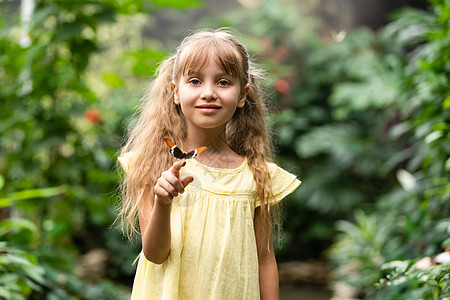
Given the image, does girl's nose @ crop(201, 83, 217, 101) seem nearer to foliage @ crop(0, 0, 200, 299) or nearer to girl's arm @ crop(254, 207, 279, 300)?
girl's arm @ crop(254, 207, 279, 300)

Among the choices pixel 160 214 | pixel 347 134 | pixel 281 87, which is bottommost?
pixel 160 214

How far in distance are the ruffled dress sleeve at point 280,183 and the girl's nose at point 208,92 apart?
39 cm

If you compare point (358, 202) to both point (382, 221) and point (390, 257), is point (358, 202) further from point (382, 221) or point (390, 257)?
point (390, 257)

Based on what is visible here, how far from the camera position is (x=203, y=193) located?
165 cm

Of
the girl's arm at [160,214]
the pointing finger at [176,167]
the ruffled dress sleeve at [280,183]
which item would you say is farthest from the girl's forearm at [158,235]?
the ruffled dress sleeve at [280,183]

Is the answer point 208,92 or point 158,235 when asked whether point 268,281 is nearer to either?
point 158,235

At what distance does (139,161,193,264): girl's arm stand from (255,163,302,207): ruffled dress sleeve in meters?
0.43

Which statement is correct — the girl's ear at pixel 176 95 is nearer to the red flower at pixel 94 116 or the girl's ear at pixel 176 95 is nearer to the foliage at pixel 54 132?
the foliage at pixel 54 132

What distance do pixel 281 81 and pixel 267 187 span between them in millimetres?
4994

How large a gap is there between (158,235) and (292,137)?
5.24m

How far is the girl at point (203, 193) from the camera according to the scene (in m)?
1.61

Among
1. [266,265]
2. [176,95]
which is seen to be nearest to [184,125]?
[176,95]

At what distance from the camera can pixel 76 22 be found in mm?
3396

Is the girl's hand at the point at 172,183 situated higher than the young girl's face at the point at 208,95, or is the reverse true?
the young girl's face at the point at 208,95
